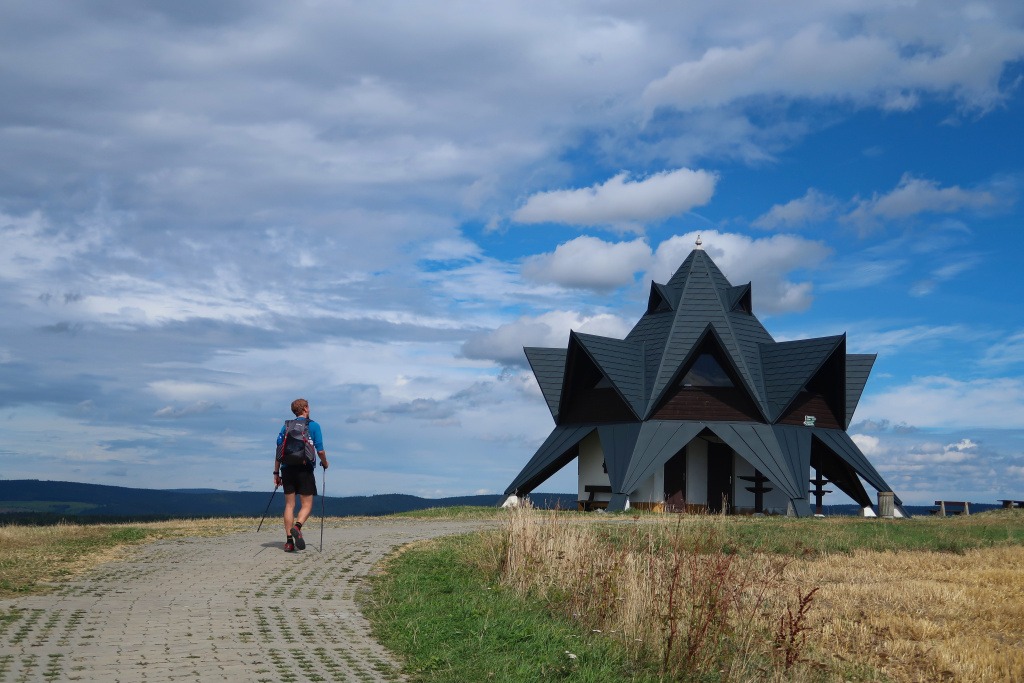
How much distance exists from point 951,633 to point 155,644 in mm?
8611

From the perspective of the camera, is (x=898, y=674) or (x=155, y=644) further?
(x=898, y=674)

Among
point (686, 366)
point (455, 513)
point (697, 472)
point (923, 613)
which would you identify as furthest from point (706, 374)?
point (923, 613)

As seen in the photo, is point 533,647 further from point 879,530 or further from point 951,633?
point 879,530

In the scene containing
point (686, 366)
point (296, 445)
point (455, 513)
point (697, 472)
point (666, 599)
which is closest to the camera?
point (666, 599)

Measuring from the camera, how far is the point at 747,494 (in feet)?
106

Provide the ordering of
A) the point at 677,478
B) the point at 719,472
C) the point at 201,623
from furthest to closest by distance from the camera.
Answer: the point at 719,472, the point at 677,478, the point at 201,623

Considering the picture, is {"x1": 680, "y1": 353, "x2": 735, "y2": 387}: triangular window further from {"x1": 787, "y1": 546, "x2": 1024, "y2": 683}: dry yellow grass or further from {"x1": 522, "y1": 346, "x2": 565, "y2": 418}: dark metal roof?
{"x1": 787, "y1": 546, "x2": 1024, "y2": 683}: dry yellow grass

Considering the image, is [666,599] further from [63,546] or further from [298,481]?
[63,546]

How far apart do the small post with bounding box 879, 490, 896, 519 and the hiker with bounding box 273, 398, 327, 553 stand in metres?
23.9

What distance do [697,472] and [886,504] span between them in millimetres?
6638

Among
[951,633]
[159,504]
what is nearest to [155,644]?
[951,633]

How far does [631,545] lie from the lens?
369 inches

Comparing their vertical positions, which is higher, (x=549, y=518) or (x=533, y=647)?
(x=549, y=518)

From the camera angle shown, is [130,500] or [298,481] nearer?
[298,481]
